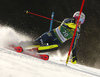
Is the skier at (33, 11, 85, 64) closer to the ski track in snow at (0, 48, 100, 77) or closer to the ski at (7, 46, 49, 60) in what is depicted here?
the ski at (7, 46, 49, 60)

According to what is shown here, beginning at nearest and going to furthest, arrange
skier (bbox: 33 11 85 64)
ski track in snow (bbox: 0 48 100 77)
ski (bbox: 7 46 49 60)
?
ski track in snow (bbox: 0 48 100 77) → ski (bbox: 7 46 49 60) → skier (bbox: 33 11 85 64)

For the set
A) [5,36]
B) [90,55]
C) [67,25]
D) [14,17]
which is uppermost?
[14,17]

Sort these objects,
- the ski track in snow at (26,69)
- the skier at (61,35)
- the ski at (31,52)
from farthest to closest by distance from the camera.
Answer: the skier at (61,35), the ski at (31,52), the ski track in snow at (26,69)

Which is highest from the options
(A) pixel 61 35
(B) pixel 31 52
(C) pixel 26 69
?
(A) pixel 61 35

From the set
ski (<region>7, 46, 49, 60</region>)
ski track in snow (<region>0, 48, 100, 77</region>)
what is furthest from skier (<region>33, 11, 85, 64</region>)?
ski track in snow (<region>0, 48, 100, 77</region>)

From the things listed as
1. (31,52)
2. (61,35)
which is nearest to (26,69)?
(31,52)

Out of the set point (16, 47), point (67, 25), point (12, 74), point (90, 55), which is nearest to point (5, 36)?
point (16, 47)

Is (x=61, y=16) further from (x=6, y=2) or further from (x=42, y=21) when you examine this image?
(x=6, y=2)

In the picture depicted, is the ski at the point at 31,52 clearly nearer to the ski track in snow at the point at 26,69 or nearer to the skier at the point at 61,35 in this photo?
the skier at the point at 61,35

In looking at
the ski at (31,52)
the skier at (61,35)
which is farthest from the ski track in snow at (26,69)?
the skier at (61,35)

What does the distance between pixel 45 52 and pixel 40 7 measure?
19.0ft

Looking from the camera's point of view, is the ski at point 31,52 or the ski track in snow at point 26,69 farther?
the ski at point 31,52

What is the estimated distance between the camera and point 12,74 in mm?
1103

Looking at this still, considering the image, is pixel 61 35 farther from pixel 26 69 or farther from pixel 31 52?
pixel 26 69
